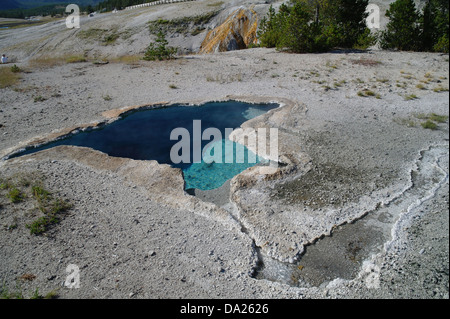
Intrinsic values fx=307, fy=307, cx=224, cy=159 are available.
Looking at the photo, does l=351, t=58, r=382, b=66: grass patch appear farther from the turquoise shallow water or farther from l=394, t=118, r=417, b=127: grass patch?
the turquoise shallow water

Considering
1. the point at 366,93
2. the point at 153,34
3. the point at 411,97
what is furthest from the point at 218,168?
the point at 153,34

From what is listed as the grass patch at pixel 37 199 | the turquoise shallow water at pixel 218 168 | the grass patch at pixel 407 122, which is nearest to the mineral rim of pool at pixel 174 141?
the turquoise shallow water at pixel 218 168

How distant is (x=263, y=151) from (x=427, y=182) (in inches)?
197

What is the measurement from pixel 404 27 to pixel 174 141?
16973 mm

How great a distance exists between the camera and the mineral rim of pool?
1059 centimetres

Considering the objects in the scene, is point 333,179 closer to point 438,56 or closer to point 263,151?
point 263,151

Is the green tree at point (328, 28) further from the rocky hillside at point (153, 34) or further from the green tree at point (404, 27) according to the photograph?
the rocky hillside at point (153, 34)

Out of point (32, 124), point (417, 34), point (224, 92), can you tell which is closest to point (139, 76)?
point (224, 92)

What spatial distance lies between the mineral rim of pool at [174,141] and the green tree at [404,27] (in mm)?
11024

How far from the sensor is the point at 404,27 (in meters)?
19.6

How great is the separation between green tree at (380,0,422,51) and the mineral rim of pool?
11024 mm

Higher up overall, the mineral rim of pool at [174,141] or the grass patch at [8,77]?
the grass patch at [8,77]

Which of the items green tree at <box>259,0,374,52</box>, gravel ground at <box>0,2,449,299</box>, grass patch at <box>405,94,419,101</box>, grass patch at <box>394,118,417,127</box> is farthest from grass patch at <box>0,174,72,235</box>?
green tree at <box>259,0,374,52</box>

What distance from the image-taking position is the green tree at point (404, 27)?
60.9ft
